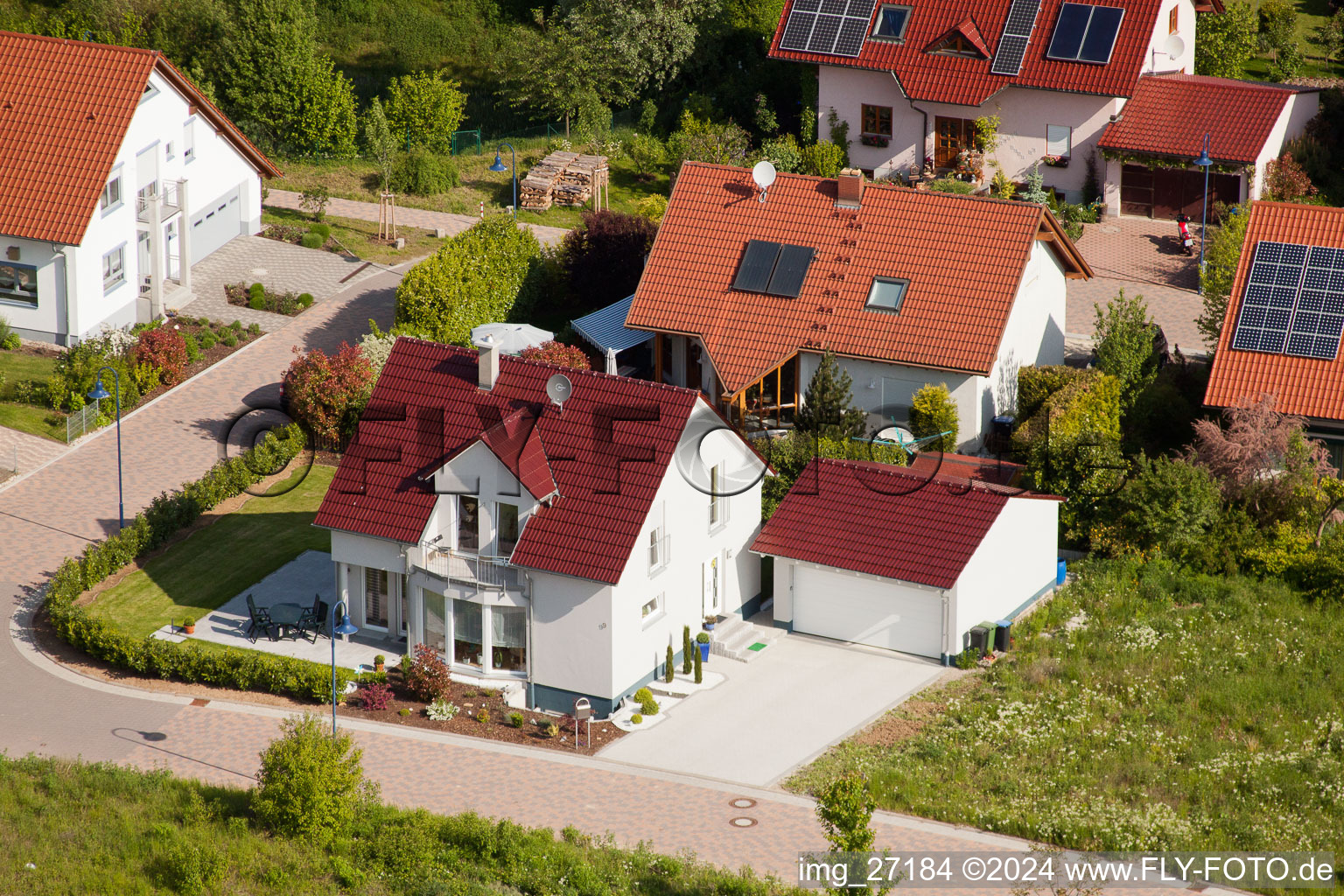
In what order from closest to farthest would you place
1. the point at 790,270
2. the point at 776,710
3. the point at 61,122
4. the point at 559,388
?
the point at 776,710 < the point at 559,388 < the point at 790,270 < the point at 61,122

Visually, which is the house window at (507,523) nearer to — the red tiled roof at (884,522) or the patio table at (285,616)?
the patio table at (285,616)

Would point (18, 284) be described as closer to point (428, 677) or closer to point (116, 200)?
point (116, 200)

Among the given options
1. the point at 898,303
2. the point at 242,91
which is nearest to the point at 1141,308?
the point at 898,303

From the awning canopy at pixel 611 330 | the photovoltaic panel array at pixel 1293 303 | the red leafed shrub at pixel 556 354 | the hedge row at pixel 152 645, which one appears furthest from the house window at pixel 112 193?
the photovoltaic panel array at pixel 1293 303

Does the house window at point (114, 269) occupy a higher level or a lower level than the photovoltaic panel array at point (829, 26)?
lower

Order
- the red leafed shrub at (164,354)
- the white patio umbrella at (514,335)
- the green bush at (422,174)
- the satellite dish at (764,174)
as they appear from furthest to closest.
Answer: the green bush at (422,174)
the red leafed shrub at (164,354)
the satellite dish at (764,174)
the white patio umbrella at (514,335)

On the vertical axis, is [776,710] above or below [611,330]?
below

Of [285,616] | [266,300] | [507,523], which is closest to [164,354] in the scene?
[266,300]
